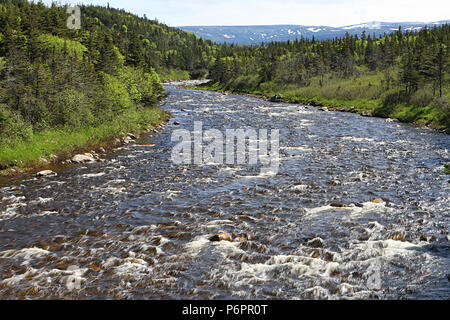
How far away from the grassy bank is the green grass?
1625 inches

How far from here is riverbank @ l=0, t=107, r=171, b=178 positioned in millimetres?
29587

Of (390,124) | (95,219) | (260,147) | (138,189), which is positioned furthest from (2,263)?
(390,124)

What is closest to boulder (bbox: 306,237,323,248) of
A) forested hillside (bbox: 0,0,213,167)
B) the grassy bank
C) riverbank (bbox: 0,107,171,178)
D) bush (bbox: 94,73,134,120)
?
riverbank (bbox: 0,107,171,178)

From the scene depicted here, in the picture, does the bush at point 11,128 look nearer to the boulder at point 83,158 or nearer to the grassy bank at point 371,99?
the boulder at point 83,158

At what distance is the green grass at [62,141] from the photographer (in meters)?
29.9

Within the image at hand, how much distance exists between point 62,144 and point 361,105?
204 ft

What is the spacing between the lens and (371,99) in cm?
8050

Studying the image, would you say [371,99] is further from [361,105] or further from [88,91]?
[88,91]

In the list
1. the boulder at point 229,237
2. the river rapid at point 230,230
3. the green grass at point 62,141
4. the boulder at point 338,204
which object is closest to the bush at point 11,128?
the green grass at point 62,141

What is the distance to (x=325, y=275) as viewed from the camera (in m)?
14.6

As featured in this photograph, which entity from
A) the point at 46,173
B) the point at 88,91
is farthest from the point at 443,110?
the point at 46,173

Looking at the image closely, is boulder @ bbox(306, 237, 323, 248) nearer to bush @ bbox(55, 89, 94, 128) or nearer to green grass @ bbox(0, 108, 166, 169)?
green grass @ bbox(0, 108, 166, 169)

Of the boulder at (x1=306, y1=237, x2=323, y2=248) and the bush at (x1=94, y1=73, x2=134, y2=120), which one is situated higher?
the bush at (x1=94, y1=73, x2=134, y2=120)

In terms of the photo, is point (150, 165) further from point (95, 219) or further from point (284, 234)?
point (284, 234)
